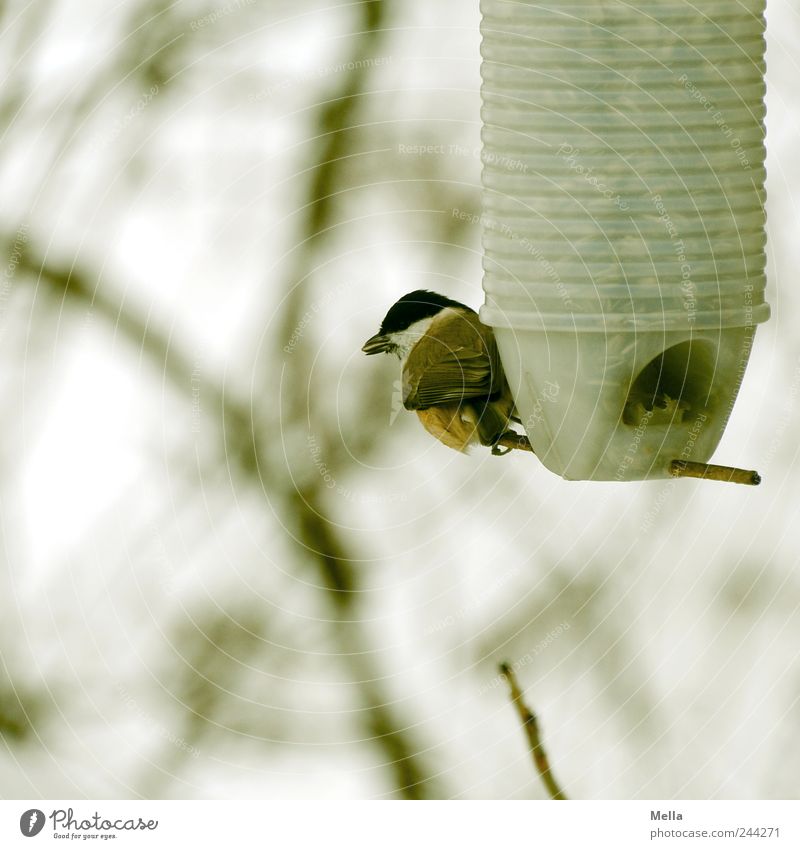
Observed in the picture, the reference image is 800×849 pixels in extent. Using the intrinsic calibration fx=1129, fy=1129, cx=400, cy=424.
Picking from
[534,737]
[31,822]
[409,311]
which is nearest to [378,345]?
[409,311]

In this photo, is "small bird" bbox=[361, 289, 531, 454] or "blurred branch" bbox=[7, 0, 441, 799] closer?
"small bird" bbox=[361, 289, 531, 454]

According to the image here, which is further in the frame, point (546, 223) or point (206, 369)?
point (206, 369)

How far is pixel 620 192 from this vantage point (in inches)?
28.1

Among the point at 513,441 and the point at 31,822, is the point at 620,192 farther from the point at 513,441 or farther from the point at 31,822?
the point at 31,822

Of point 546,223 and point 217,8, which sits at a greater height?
point 217,8

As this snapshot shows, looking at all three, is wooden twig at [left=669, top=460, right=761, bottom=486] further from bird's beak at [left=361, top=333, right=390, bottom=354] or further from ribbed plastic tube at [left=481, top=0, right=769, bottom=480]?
bird's beak at [left=361, top=333, right=390, bottom=354]

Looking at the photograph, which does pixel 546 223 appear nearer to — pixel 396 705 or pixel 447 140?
pixel 447 140

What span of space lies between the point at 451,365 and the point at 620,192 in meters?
0.19

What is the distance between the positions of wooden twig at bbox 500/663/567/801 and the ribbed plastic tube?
31cm

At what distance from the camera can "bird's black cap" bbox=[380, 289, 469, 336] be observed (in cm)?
85

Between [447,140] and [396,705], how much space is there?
526 millimetres

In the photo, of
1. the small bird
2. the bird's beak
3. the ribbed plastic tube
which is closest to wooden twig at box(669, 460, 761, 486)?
the ribbed plastic tube

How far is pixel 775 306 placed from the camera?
3.32ft

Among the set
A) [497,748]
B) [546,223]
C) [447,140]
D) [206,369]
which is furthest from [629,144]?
[497,748]
